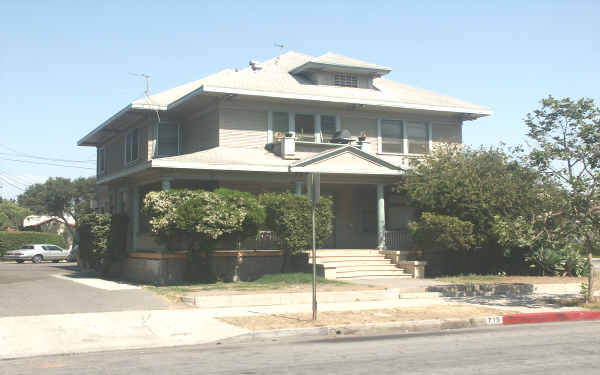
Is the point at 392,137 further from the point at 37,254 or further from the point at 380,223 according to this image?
the point at 37,254

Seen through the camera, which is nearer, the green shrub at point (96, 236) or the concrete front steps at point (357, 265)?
the concrete front steps at point (357, 265)

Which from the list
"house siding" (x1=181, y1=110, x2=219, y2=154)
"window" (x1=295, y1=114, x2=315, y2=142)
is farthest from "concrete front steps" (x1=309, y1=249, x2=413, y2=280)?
"house siding" (x1=181, y1=110, x2=219, y2=154)

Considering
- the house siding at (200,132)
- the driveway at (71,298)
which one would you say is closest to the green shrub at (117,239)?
the driveway at (71,298)

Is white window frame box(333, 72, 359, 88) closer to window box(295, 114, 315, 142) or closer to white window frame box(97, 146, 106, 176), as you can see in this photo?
window box(295, 114, 315, 142)

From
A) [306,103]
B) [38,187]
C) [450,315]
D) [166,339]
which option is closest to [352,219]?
[306,103]

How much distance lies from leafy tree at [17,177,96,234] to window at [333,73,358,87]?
5457 centimetres

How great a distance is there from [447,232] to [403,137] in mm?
6860

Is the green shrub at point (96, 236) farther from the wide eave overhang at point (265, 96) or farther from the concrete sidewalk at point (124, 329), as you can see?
the concrete sidewalk at point (124, 329)

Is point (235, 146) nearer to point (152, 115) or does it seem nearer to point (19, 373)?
point (152, 115)

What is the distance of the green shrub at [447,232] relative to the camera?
19.3 m

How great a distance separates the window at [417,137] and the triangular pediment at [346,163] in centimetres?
366

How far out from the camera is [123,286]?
60.6 ft

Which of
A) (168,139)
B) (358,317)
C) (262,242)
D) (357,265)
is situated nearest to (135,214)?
(168,139)

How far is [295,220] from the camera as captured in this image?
18922mm
